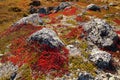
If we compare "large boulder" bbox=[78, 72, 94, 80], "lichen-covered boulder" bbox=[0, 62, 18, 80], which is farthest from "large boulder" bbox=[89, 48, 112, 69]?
"lichen-covered boulder" bbox=[0, 62, 18, 80]

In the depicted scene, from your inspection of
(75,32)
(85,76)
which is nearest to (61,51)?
(85,76)

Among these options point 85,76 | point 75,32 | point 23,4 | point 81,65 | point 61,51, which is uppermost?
point 75,32

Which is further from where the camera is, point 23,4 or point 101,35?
point 23,4

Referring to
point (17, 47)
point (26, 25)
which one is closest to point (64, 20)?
point (26, 25)

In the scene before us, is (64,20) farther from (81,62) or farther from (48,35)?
(81,62)

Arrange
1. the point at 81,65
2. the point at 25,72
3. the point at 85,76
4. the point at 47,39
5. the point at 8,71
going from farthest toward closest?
the point at 8,71
the point at 47,39
the point at 81,65
the point at 25,72
the point at 85,76

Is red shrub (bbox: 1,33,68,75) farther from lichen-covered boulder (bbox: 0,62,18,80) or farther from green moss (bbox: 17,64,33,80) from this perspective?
lichen-covered boulder (bbox: 0,62,18,80)

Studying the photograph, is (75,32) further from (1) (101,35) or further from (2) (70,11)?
(2) (70,11)

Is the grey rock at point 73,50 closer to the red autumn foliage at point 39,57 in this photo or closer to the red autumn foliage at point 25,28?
the red autumn foliage at point 39,57
